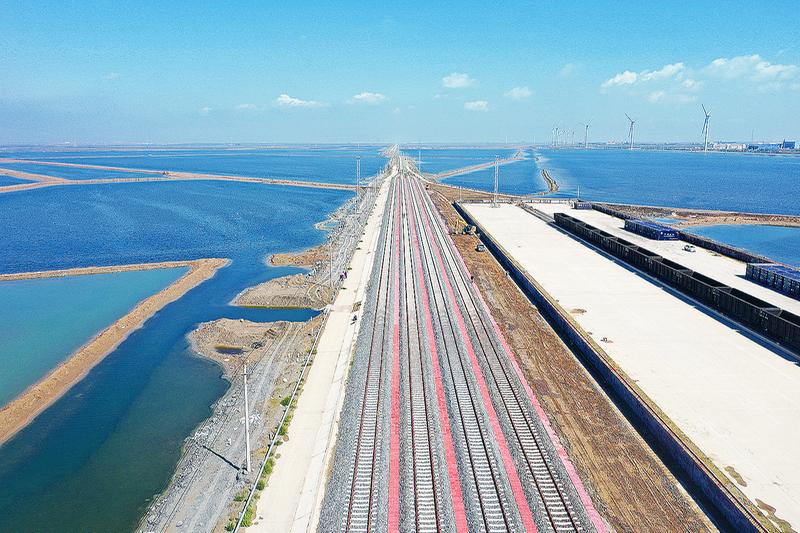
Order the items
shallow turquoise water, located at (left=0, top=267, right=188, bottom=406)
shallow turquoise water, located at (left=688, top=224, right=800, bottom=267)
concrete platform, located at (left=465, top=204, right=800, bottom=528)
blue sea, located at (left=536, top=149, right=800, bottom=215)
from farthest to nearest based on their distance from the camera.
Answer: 1. blue sea, located at (left=536, top=149, right=800, bottom=215)
2. shallow turquoise water, located at (left=688, top=224, right=800, bottom=267)
3. shallow turquoise water, located at (left=0, top=267, right=188, bottom=406)
4. concrete platform, located at (left=465, top=204, right=800, bottom=528)

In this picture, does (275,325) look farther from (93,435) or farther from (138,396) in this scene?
(93,435)

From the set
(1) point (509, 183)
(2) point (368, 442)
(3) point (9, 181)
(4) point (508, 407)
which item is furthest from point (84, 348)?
(3) point (9, 181)

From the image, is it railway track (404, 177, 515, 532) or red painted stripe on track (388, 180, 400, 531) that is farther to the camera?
red painted stripe on track (388, 180, 400, 531)

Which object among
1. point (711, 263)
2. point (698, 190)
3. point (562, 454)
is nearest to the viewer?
point (562, 454)

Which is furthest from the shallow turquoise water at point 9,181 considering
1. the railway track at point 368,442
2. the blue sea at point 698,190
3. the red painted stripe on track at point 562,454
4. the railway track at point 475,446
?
the red painted stripe on track at point 562,454

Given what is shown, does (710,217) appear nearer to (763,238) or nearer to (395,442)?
(763,238)

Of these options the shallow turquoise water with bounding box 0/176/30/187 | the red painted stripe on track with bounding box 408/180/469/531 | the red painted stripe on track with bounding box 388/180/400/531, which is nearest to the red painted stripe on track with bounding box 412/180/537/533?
the red painted stripe on track with bounding box 408/180/469/531

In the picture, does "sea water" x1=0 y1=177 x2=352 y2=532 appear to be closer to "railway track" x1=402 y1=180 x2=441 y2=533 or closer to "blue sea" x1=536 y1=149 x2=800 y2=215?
"railway track" x1=402 y1=180 x2=441 y2=533
